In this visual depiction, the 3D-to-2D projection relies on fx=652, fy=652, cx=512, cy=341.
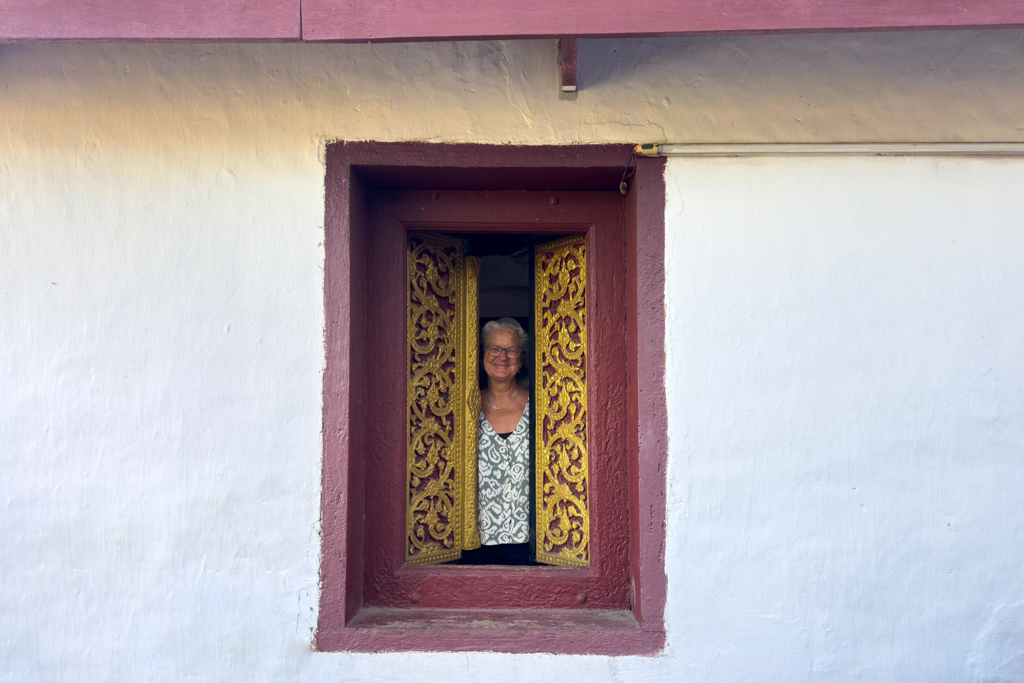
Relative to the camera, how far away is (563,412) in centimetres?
283

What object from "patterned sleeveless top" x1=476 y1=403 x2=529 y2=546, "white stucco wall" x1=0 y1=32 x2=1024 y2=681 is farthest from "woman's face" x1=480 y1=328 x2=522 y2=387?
"white stucco wall" x1=0 y1=32 x2=1024 y2=681

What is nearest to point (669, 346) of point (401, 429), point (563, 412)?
point (563, 412)

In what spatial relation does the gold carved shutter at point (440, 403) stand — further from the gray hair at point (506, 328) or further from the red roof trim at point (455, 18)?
the red roof trim at point (455, 18)

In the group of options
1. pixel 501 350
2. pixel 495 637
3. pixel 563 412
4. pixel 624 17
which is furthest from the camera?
pixel 501 350

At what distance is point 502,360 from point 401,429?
606mm

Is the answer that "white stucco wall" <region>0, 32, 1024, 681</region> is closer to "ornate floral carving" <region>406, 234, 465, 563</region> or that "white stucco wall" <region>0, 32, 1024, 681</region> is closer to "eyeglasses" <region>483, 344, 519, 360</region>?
"ornate floral carving" <region>406, 234, 465, 563</region>

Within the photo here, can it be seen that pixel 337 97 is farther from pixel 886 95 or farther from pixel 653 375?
pixel 886 95

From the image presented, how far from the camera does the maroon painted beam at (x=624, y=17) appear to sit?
1.98 metres

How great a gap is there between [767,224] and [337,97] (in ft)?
5.63

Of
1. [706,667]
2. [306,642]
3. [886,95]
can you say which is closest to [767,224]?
[886,95]

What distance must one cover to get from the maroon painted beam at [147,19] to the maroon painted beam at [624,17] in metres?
0.13

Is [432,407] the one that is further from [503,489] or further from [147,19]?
[147,19]

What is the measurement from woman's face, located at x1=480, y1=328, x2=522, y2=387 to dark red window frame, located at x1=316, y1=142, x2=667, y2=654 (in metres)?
0.50

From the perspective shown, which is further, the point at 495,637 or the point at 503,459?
the point at 503,459
